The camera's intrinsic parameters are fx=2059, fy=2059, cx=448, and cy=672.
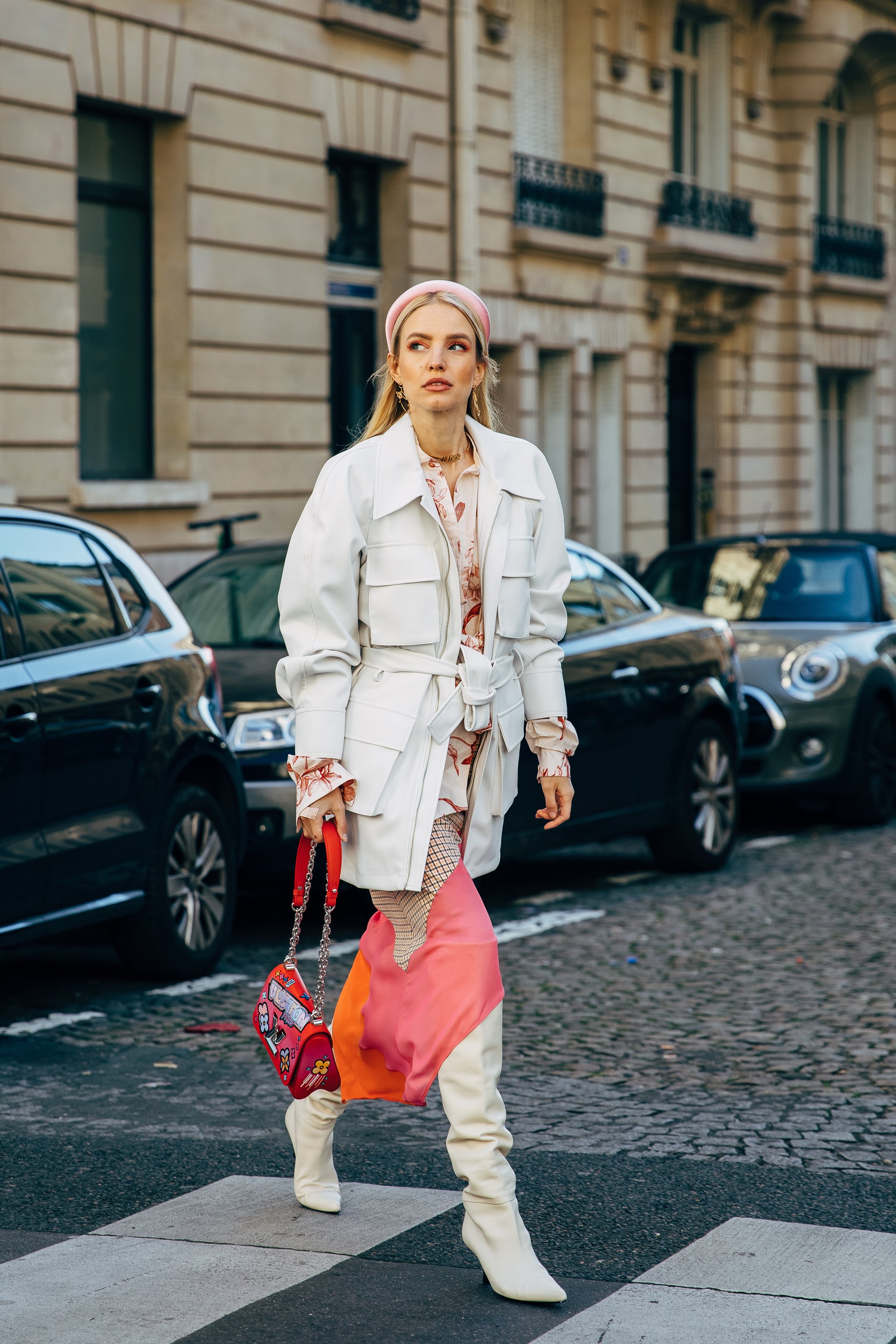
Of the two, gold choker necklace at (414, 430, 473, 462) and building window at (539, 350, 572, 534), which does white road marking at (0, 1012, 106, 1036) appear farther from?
building window at (539, 350, 572, 534)

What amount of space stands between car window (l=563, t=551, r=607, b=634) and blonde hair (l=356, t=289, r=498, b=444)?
14.8 feet

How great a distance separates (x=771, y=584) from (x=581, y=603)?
3032 mm

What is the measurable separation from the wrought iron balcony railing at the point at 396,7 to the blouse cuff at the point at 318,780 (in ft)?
46.4

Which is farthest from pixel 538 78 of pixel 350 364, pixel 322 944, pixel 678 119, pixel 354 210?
pixel 322 944

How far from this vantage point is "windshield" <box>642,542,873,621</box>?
38.7ft

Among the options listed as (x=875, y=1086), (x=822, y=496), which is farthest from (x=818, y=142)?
(x=875, y=1086)

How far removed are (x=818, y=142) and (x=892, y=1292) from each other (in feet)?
83.0

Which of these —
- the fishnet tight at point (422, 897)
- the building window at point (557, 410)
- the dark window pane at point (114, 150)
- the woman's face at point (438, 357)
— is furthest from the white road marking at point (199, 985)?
the building window at point (557, 410)

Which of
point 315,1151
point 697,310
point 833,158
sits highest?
point 833,158

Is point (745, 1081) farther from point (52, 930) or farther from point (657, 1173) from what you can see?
point (52, 930)

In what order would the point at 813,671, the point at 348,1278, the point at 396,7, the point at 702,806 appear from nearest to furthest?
the point at 348,1278
the point at 702,806
the point at 813,671
the point at 396,7

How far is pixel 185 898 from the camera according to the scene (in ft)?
23.7

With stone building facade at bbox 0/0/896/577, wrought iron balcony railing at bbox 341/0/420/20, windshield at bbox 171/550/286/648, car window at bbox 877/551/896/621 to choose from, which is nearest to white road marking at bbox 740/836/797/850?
car window at bbox 877/551/896/621

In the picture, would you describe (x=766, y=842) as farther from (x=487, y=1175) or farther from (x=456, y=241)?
(x=456, y=241)
